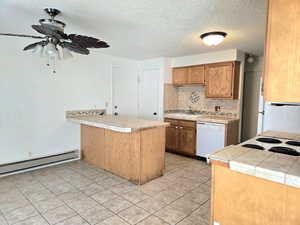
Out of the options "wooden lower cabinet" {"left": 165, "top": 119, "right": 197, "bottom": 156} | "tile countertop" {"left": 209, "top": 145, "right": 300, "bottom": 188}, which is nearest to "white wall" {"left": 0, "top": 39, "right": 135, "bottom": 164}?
"wooden lower cabinet" {"left": 165, "top": 119, "right": 197, "bottom": 156}

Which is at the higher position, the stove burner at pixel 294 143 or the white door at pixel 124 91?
the white door at pixel 124 91

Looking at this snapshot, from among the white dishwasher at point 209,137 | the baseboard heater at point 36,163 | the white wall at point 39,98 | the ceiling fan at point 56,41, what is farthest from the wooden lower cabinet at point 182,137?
the ceiling fan at point 56,41

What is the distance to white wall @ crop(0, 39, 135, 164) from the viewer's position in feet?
10.1

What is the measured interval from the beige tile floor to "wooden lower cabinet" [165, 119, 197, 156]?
75 cm

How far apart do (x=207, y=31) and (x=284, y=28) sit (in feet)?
5.30

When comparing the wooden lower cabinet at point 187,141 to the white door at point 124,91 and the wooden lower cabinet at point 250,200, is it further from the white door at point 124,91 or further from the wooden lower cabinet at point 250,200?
the wooden lower cabinet at point 250,200

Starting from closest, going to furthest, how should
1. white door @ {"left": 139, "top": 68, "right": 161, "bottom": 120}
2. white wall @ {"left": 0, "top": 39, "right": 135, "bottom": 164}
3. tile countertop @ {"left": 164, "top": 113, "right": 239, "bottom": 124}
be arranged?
white wall @ {"left": 0, "top": 39, "right": 135, "bottom": 164}, tile countertop @ {"left": 164, "top": 113, "right": 239, "bottom": 124}, white door @ {"left": 139, "top": 68, "right": 161, "bottom": 120}

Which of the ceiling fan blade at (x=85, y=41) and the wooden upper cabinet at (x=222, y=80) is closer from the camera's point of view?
the ceiling fan blade at (x=85, y=41)

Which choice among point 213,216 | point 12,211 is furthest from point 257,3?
point 12,211

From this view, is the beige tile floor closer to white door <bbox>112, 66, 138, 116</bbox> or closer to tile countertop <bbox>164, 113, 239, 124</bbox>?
tile countertop <bbox>164, 113, 239, 124</bbox>

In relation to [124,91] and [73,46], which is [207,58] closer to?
[124,91]

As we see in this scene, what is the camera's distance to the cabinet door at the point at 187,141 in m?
4.05

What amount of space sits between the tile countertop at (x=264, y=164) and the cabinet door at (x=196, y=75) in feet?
9.39

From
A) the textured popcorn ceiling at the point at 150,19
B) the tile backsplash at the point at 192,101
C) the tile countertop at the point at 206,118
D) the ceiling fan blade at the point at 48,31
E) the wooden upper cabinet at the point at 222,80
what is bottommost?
the tile countertop at the point at 206,118
